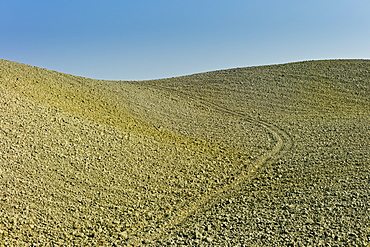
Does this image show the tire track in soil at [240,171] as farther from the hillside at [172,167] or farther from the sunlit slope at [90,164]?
the sunlit slope at [90,164]

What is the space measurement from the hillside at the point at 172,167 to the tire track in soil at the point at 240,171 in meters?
0.03

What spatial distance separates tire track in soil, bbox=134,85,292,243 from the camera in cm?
627

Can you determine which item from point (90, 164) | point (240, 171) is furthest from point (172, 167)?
point (90, 164)

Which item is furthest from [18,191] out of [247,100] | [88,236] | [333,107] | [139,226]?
[333,107]

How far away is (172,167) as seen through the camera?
27.8ft

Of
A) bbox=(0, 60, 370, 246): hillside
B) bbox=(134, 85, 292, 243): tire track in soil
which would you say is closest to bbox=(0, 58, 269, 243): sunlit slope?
bbox=(0, 60, 370, 246): hillside

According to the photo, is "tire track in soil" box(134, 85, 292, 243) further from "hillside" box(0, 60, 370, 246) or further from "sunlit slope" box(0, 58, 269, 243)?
"sunlit slope" box(0, 58, 269, 243)

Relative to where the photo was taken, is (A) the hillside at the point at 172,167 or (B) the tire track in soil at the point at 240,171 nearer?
(A) the hillside at the point at 172,167

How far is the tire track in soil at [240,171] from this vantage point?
627 cm

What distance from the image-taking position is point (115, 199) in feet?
23.1

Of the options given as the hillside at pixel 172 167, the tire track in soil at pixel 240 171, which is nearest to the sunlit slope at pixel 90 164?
the hillside at pixel 172 167

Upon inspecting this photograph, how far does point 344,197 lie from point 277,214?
1.46 metres

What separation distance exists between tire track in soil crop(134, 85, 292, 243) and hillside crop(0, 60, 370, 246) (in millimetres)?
33

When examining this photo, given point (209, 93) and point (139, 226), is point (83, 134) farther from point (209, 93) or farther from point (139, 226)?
point (209, 93)
